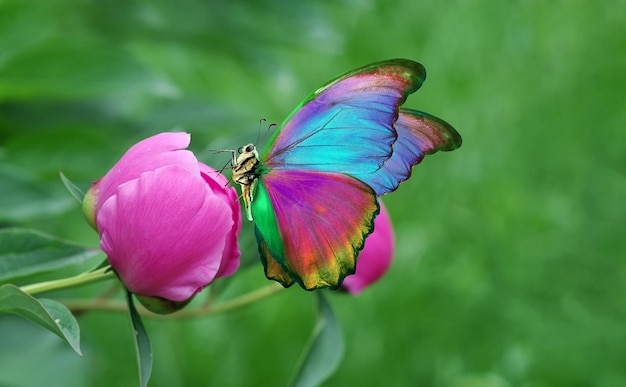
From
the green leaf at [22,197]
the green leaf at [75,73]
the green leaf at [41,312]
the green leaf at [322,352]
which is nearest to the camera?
the green leaf at [41,312]

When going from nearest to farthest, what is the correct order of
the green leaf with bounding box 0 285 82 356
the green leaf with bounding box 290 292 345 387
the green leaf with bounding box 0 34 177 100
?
the green leaf with bounding box 0 285 82 356 → the green leaf with bounding box 290 292 345 387 → the green leaf with bounding box 0 34 177 100

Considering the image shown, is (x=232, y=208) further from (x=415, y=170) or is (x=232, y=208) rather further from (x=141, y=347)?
(x=415, y=170)

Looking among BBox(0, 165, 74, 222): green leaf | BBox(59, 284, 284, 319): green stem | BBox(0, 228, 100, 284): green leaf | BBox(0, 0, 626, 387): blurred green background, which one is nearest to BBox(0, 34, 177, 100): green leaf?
BBox(0, 0, 626, 387): blurred green background

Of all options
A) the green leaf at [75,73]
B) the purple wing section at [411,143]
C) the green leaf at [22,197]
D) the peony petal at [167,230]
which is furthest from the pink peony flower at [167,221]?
the green leaf at [75,73]

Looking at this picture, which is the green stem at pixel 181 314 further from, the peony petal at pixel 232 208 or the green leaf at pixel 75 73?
the green leaf at pixel 75 73

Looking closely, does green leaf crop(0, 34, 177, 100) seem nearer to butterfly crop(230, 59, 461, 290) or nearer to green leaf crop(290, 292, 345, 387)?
green leaf crop(290, 292, 345, 387)

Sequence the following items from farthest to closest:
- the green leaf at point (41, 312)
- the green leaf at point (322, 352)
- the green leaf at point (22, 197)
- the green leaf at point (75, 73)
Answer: the green leaf at point (75, 73)
the green leaf at point (22, 197)
the green leaf at point (322, 352)
the green leaf at point (41, 312)
